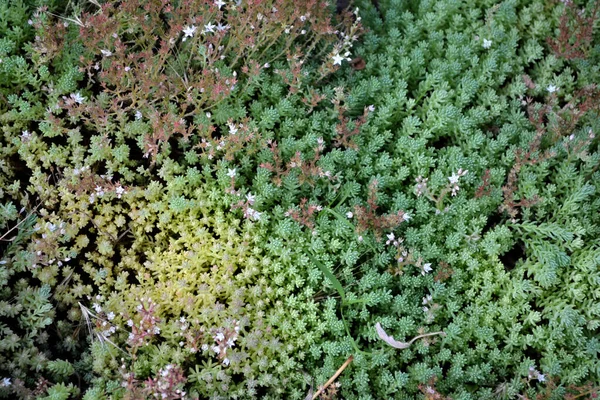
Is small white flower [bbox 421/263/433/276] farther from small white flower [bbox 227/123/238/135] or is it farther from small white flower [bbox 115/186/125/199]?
small white flower [bbox 115/186/125/199]

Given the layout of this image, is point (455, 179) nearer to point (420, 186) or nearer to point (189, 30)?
point (420, 186)

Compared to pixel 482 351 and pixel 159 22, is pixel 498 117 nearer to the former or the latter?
pixel 482 351

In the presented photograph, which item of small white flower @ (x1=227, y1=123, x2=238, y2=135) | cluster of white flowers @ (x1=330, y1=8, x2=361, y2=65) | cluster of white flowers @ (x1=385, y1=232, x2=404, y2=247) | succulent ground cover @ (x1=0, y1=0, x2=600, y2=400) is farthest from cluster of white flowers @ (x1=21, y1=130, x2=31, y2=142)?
cluster of white flowers @ (x1=385, y1=232, x2=404, y2=247)

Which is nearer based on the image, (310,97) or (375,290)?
(375,290)

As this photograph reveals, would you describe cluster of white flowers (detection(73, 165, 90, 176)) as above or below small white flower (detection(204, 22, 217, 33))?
below

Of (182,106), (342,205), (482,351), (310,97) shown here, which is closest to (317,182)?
(342,205)

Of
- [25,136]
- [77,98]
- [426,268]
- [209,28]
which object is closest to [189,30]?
[209,28]

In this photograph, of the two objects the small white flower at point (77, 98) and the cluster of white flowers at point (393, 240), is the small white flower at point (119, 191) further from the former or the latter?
the cluster of white flowers at point (393, 240)

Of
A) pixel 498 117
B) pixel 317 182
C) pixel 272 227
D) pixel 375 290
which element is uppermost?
pixel 498 117
